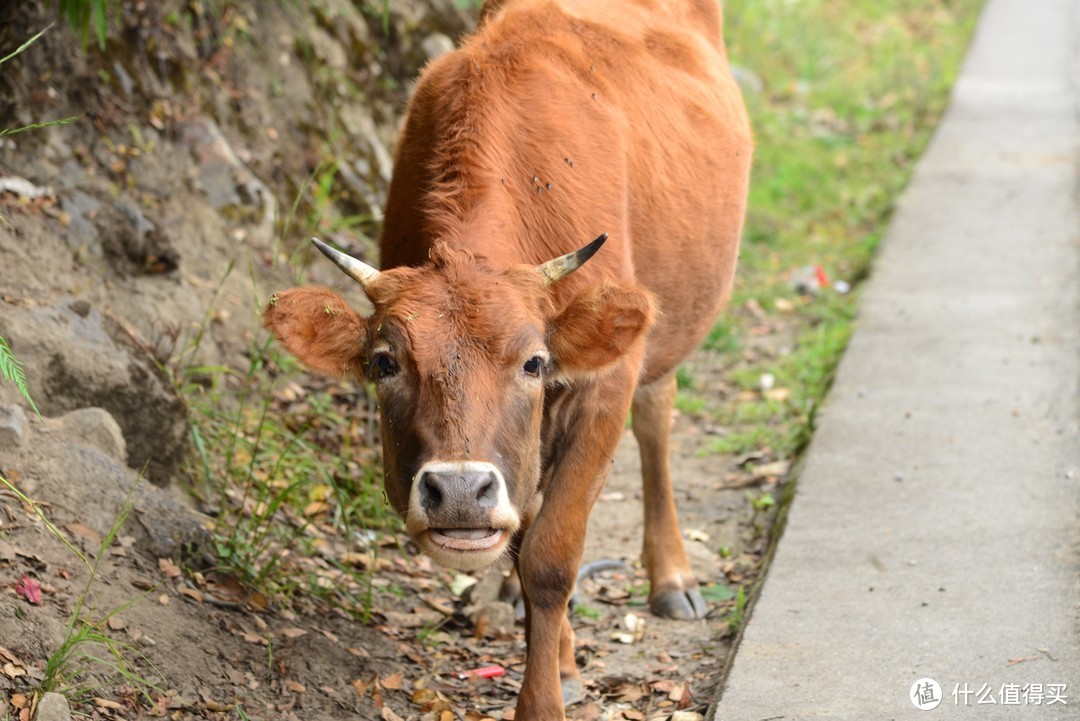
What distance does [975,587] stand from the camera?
5.21 metres

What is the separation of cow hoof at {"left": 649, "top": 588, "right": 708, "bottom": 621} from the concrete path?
0.45 m

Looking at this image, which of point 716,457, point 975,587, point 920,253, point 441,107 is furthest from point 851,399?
point 441,107

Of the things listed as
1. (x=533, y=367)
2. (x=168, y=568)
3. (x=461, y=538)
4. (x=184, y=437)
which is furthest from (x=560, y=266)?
(x=184, y=437)

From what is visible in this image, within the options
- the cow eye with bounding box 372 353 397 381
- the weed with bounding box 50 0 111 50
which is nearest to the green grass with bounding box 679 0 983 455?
the cow eye with bounding box 372 353 397 381

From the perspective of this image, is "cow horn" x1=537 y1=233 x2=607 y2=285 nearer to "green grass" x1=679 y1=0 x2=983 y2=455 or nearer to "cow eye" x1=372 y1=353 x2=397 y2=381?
→ "cow eye" x1=372 y1=353 x2=397 y2=381

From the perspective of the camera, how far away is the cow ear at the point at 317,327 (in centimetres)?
427

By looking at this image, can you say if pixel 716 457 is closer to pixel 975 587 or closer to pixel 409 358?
pixel 975 587

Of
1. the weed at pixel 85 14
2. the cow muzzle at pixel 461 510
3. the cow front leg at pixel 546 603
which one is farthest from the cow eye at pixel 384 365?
the weed at pixel 85 14

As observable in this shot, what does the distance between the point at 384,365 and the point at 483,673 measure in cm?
159

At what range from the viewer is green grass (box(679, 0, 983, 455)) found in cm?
824

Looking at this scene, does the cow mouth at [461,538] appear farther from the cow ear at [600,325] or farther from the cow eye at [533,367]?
the cow ear at [600,325]

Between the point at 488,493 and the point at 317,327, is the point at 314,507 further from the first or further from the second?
the point at 488,493

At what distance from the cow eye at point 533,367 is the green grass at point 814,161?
3.11 metres

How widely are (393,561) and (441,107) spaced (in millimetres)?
2346
